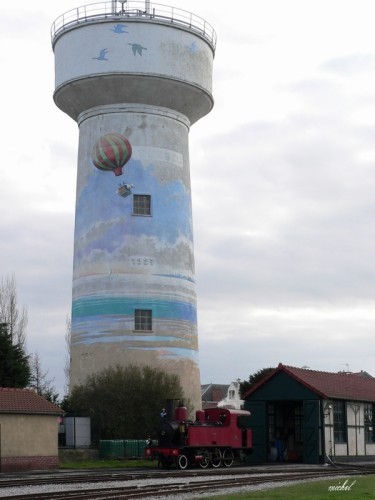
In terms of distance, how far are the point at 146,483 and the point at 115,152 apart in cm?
2339

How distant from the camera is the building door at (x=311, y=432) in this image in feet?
133

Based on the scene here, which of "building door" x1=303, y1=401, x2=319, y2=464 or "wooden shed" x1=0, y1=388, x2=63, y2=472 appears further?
"building door" x1=303, y1=401, x2=319, y2=464

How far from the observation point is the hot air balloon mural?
46.7 metres

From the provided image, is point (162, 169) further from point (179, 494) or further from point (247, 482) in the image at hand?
point (179, 494)

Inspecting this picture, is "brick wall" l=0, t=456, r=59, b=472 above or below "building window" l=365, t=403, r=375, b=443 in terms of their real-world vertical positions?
below

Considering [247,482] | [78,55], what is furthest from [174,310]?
[247,482]

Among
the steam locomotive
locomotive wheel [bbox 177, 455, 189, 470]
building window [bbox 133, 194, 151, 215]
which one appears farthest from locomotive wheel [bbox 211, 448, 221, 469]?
building window [bbox 133, 194, 151, 215]

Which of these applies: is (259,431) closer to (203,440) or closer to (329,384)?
(329,384)

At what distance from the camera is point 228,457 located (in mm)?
37875

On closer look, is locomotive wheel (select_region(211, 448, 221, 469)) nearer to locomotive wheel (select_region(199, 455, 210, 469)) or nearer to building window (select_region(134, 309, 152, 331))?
locomotive wheel (select_region(199, 455, 210, 469))

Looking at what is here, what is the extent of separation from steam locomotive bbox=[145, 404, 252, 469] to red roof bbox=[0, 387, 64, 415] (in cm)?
392

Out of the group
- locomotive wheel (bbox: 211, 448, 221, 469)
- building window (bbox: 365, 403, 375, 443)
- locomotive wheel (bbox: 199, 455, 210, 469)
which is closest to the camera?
locomotive wheel (bbox: 199, 455, 210, 469)

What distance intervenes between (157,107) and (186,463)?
18.3 m

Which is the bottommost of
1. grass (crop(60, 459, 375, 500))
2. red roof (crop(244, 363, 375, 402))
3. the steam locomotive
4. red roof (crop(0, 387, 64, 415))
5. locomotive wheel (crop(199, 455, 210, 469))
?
locomotive wheel (crop(199, 455, 210, 469))
